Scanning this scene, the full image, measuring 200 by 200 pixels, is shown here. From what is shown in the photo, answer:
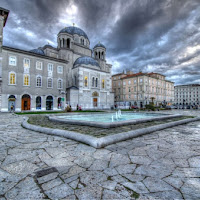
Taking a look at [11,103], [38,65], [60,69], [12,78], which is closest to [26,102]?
[11,103]

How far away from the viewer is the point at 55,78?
28.5 meters

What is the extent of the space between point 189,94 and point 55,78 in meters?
107

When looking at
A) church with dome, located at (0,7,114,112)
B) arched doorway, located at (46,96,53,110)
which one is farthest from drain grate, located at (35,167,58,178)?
arched doorway, located at (46,96,53,110)

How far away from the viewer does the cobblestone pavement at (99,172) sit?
1.69m

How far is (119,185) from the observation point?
6.08 ft

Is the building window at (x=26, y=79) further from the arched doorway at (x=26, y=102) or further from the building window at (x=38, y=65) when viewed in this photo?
the building window at (x=38, y=65)

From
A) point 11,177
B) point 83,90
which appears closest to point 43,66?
point 83,90

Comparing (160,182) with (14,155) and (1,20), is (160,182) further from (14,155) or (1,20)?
(1,20)

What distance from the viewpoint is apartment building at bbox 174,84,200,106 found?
92.6 m

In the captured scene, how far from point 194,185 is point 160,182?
48cm

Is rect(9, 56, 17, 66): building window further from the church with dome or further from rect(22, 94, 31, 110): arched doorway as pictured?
rect(22, 94, 31, 110): arched doorway

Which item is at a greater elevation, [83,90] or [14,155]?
[83,90]

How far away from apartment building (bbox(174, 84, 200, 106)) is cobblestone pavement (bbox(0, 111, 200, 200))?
4100 inches

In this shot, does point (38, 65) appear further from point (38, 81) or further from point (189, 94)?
point (189, 94)
